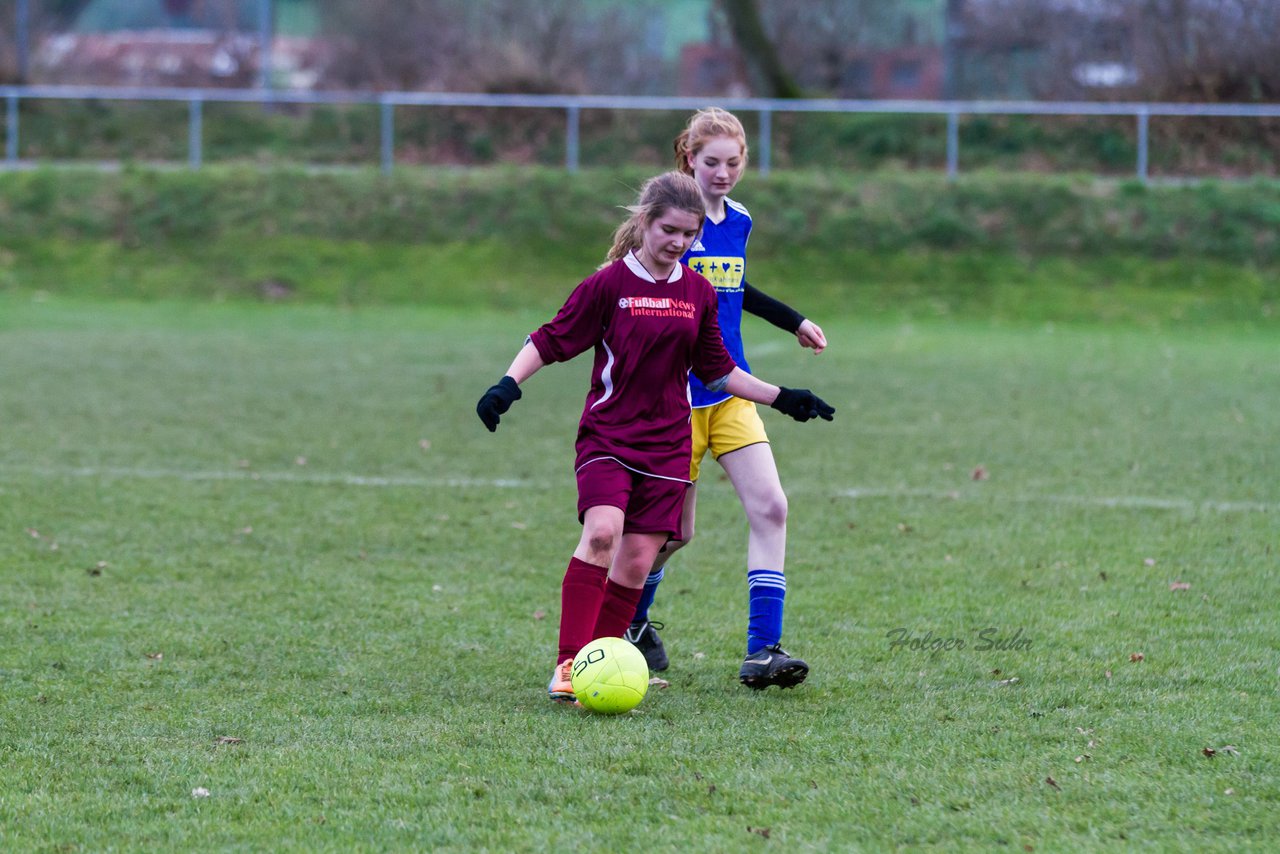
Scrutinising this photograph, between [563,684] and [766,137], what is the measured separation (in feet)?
67.9

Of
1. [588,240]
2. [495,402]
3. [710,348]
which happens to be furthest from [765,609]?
[588,240]

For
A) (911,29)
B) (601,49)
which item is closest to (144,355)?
(601,49)

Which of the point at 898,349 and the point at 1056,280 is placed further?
the point at 1056,280

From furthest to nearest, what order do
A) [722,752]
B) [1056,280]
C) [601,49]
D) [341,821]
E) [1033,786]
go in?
[601,49] < [1056,280] < [722,752] < [1033,786] < [341,821]

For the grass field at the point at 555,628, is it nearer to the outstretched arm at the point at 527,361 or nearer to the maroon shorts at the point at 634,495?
the maroon shorts at the point at 634,495

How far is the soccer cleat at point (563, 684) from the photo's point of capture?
15.9 ft

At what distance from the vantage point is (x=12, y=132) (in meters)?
25.7

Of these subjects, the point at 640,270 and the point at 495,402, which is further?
the point at 640,270

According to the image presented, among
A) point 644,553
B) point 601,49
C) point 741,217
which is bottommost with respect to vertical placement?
point 644,553

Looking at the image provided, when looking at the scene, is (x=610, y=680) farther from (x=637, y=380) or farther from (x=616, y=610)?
(x=637, y=380)

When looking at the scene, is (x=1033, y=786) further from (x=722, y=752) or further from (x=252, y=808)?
(x=252, y=808)

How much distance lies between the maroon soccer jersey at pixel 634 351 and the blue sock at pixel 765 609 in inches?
18.5

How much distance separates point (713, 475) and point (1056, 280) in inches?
520

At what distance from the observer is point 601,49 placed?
99.4 feet
